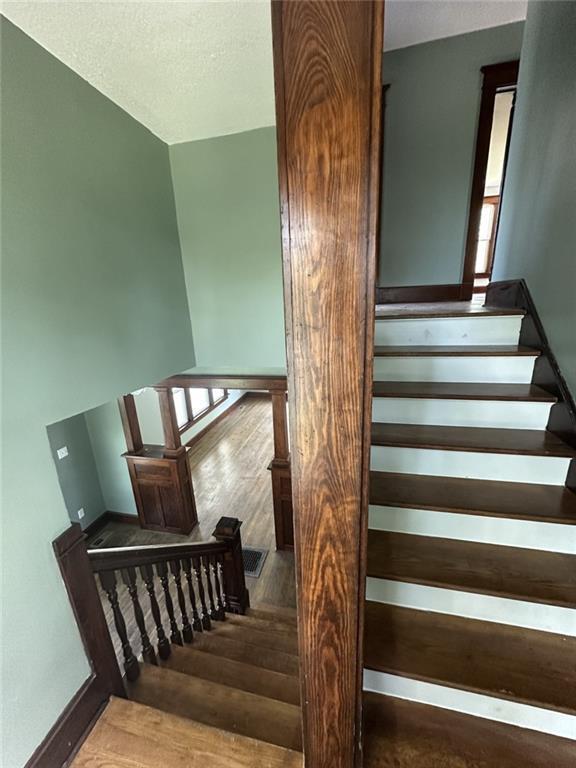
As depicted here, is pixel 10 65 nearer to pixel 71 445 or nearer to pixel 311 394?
pixel 311 394

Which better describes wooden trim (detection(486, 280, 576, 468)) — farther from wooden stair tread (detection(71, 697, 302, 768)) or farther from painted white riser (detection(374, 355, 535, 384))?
wooden stair tread (detection(71, 697, 302, 768))

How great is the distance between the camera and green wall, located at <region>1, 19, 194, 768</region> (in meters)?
1.14

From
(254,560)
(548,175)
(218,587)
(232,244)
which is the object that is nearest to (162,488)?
(254,560)

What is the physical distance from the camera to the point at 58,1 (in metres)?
1.23

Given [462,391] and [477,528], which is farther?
[462,391]

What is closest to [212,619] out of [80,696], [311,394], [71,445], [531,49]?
[80,696]

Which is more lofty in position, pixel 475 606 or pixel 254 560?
pixel 475 606

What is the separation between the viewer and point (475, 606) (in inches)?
46.9

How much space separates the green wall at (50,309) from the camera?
1142 mm

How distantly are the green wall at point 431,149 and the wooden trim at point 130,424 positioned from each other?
127 inches

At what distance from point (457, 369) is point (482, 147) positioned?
7.62 feet

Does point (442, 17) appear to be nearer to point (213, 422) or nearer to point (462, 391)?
point (462, 391)

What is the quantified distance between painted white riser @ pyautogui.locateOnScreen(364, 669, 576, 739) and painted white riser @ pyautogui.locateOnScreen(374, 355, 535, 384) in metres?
1.30

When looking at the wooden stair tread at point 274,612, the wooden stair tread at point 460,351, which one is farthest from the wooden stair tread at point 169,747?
the wooden stair tread at point 460,351
